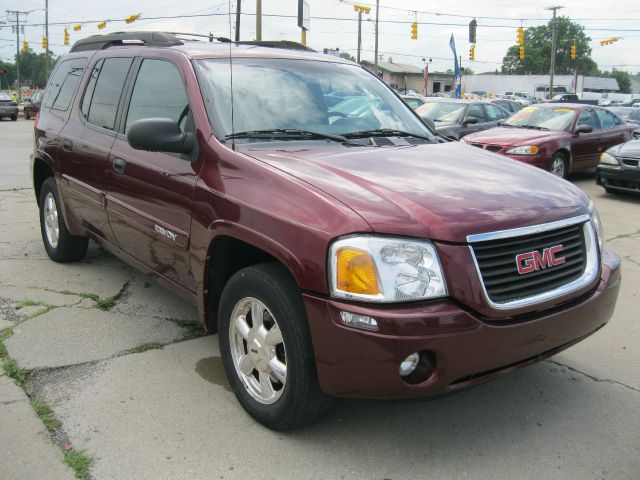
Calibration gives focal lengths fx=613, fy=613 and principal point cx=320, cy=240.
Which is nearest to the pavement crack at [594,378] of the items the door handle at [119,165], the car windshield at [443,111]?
the door handle at [119,165]

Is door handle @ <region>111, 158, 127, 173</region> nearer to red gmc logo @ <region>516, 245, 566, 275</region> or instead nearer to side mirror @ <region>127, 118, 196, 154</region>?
side mirror @ <region>127, 118, 196, 154</region>

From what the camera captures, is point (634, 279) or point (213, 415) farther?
point (634, 279)

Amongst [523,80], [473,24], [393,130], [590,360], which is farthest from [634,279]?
[523,80]

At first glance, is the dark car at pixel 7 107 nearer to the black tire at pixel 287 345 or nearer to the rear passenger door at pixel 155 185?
the rear passenger door at pixel 155 185

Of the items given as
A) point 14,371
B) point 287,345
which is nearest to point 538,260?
point 287,345

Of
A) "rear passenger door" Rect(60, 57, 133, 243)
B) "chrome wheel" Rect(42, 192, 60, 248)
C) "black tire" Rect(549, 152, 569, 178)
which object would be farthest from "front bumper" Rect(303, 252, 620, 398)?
"black tire" Rect(549, 152, 569, 178)

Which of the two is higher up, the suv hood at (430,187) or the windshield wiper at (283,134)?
the windshield wiper at (283,134)

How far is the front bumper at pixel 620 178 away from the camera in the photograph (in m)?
9.58

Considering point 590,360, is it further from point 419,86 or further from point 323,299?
point 419,86

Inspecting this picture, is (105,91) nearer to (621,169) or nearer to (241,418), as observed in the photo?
(241,418)

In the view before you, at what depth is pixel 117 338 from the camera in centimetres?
397

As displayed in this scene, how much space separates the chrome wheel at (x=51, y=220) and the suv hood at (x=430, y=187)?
9.88ft

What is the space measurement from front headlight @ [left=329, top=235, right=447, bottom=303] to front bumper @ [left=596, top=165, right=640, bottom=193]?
334 inches

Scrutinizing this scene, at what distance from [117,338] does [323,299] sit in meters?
2.07
